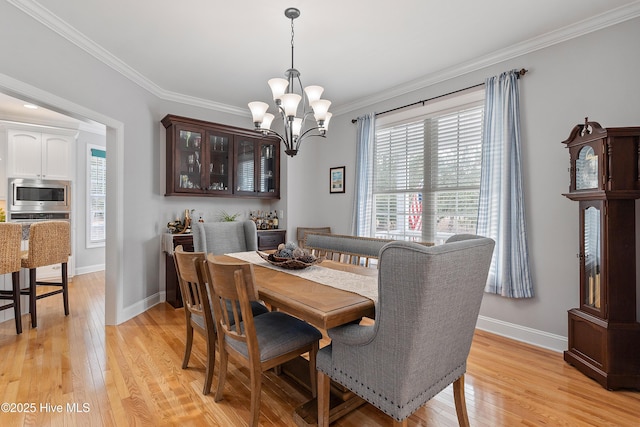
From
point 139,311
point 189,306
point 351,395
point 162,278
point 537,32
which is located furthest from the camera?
point 162,278

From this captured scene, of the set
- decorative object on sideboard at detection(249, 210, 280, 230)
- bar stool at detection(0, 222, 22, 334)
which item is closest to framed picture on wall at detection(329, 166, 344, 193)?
decorative object on sideboard at detection(249, 210, 280, 230)

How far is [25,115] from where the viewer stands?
181 inches

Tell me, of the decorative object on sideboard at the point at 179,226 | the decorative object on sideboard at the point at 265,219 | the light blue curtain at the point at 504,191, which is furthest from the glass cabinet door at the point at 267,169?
the light blue curtain at the point at 504,191

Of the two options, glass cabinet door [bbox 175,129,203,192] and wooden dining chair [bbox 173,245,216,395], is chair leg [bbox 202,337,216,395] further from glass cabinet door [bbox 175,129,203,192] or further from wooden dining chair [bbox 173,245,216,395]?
glass cabinet door [bbox 175,129,203,192]

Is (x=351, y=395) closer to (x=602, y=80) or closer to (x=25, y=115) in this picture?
(x=602, y=80)

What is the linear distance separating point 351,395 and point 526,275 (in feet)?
6.41

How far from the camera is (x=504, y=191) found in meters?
2.80

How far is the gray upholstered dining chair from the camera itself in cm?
115

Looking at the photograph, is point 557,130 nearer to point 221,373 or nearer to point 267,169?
point 221,373

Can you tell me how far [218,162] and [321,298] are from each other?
3.17m

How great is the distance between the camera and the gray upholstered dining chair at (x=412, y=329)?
1.15 metres

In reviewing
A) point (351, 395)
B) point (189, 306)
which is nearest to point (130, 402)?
point (189, 306)

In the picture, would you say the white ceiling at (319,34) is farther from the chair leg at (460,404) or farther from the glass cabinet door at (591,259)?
the chair leg at (460,404)

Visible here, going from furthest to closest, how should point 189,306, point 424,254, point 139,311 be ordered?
point 139,311, point 189,306, point 424,254
